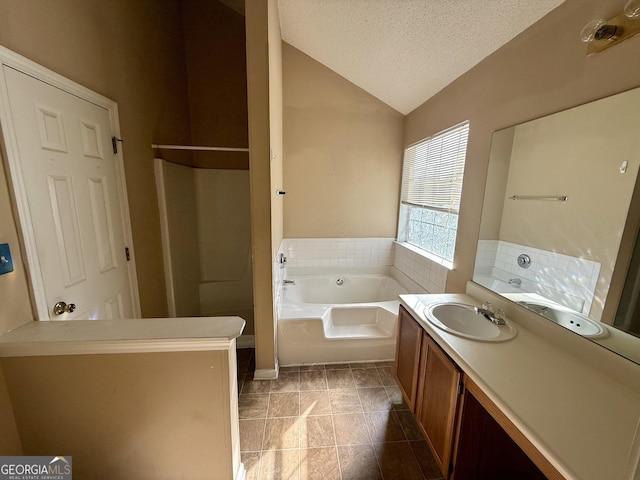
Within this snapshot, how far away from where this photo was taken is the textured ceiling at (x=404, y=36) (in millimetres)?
1389

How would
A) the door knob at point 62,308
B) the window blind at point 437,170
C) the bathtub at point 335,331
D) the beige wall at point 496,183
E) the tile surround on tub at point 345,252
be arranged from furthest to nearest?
1. the tile surround on tub at point 345,252
2. the bathtub at point 335,331
3. the window blind at point 437,170
4. the beige wall at point 496,183
5. the door knob at point 62,308

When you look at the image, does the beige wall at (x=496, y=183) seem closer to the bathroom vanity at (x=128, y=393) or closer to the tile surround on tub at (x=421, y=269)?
the tile surround on tub at (x=421, y=269)

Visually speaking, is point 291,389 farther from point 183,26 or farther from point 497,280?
point 183,26

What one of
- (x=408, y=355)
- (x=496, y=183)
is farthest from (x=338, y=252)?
(x=496, y=183)

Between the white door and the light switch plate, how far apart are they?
5.1 inches

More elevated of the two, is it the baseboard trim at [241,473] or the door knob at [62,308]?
the door knob at [62,308]

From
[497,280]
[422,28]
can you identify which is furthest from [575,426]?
[422,28]

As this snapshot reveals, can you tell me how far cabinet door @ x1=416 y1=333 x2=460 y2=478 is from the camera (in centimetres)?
112

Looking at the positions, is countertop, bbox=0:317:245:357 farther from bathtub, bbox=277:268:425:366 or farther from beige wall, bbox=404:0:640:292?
beige wall, bbox=404:0:640:292

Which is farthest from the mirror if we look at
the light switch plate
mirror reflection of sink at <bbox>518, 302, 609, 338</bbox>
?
the light switch plate

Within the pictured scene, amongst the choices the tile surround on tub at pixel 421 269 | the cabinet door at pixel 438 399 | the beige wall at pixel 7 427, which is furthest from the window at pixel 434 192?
the beige wall at pixel 7 427

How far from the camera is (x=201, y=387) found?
1018mm

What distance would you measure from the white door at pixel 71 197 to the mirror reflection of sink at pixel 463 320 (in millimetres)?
1915
